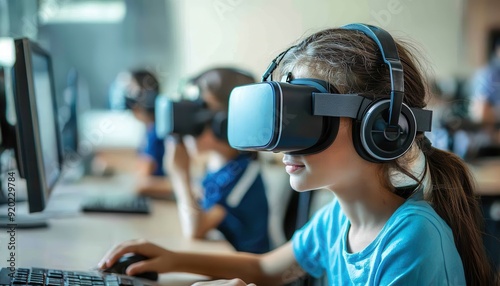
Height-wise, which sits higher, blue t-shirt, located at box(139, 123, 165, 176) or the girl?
the girl

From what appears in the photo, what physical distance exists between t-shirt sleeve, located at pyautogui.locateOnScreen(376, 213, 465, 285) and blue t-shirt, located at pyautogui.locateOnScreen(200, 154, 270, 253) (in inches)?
34.9

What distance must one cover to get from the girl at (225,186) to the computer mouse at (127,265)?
55cm

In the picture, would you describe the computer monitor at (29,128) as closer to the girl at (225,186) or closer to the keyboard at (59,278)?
the keyboard at (59,278)

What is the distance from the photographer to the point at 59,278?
0.88 m

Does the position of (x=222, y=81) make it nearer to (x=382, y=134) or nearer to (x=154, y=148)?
(x=382, y=134)

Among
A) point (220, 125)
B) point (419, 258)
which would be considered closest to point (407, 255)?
point (419, 258)

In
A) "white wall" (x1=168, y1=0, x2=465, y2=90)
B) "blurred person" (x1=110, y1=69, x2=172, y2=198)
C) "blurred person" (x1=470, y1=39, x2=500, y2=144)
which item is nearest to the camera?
"blurred person" (x1=110, y1=69, x2=172, y2=198)

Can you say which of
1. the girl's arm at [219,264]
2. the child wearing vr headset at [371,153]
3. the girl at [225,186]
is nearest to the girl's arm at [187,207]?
the girl at [225,186]

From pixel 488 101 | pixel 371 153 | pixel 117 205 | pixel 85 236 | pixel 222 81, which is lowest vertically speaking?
pixel 488 101

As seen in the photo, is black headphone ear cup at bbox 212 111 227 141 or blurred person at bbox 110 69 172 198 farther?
blurred person at bbox 110 69 172 198

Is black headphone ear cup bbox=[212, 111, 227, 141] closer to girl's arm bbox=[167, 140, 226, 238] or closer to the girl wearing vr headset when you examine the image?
girl's arm bbox=[167, 140, 226, 238]

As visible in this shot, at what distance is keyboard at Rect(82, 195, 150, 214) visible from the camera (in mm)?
1790

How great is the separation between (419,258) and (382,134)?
6.6 inches

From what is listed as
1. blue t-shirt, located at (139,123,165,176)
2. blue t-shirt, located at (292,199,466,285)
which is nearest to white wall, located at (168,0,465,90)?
blue t-shirt, located at (139,123,165,176)
